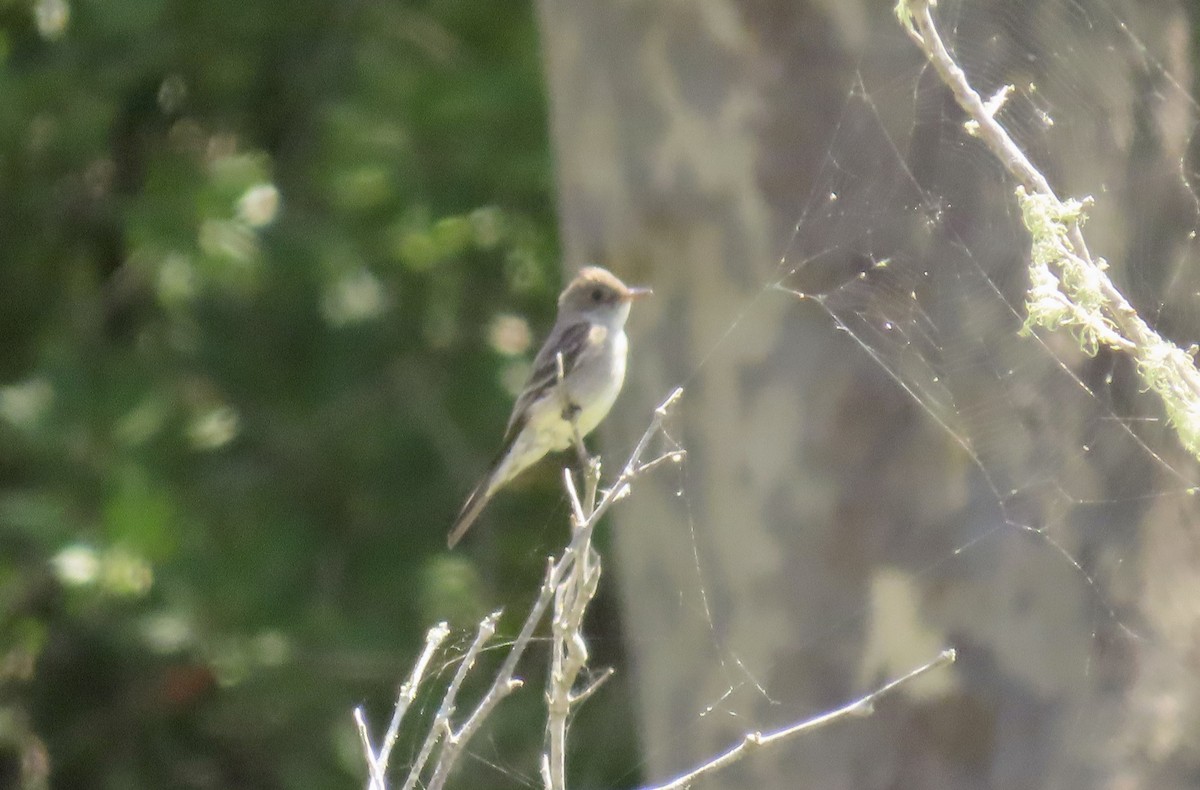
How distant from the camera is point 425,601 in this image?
507 centimetres

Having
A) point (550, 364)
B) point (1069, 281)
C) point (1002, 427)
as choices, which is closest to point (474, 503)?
point (550, 364)

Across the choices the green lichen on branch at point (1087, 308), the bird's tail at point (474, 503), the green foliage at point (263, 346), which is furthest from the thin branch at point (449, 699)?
the green foliage at point (263, 346)

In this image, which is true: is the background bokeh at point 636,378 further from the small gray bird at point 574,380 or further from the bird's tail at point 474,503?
the bird's tail at point 474,503

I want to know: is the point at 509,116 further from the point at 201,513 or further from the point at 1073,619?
the point at 1073,619

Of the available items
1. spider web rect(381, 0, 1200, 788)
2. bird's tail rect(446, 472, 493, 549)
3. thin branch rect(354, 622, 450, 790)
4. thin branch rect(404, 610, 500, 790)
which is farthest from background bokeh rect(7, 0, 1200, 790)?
thin branch rect(404, 610, 500, 790)

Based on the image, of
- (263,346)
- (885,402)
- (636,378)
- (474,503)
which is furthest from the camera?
(263,346)

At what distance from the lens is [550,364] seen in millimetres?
4258

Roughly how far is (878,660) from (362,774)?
2208mm

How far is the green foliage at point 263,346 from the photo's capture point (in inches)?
186

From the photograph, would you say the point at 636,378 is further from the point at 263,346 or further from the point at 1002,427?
the point at 263,346

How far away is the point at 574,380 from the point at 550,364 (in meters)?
0.35

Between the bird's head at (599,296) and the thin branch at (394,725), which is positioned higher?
the thin branch at (394,725)

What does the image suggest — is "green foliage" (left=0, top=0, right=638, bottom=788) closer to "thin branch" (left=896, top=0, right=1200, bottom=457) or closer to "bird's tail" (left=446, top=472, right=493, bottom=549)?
"bird's tail" (left=446, top=472, right=493, bottom=549)

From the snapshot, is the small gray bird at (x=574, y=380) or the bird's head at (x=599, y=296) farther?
the small gray bird at (x=574, y=380)
